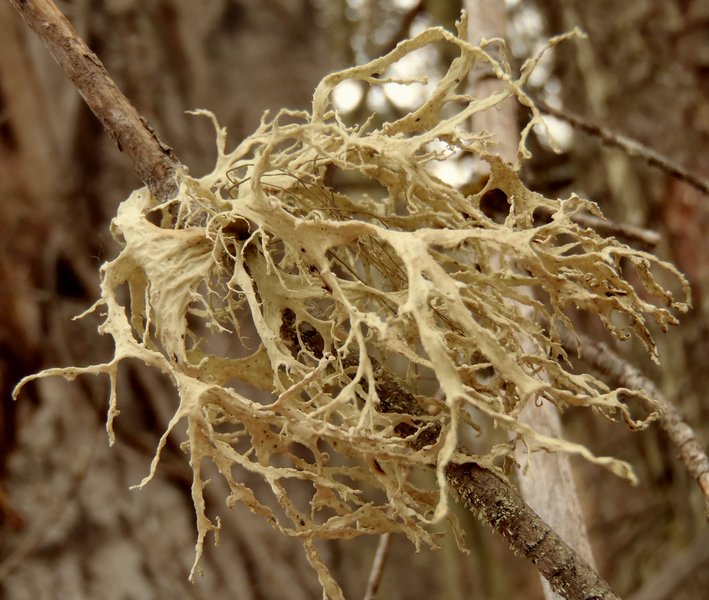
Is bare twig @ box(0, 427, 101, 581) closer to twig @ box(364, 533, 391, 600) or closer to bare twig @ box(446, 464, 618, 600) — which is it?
twig @ box(364, 533, 391, 600)

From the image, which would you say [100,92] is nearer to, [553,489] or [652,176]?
[553,489]

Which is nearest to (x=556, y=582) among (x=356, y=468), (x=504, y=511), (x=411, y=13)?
(x=504, y=511)

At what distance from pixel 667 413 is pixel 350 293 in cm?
30

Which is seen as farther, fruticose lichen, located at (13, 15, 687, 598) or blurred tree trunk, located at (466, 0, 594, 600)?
blurred tree trunk, located at (466, 0, 594, 600)

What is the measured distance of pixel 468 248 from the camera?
25.8 inches

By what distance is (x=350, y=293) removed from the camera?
0.54 meters

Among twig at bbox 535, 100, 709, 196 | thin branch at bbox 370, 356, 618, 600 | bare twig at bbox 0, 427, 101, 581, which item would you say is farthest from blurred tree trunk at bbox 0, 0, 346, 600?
thin branch at bbox 370, 356, 618, 600

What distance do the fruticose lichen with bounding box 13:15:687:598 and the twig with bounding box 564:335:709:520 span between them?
0.10 metres

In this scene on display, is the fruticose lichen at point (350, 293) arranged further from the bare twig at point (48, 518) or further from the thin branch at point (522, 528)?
the bare twig at point (48, 518)

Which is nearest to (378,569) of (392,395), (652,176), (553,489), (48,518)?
(553,489)

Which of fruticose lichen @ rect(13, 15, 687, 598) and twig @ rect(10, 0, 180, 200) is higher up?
twig @ rect(10, 0, 180, 200)

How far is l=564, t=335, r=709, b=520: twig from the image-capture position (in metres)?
0.62

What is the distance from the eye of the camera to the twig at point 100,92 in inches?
23.0

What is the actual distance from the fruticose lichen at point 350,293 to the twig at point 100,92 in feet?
0.09
